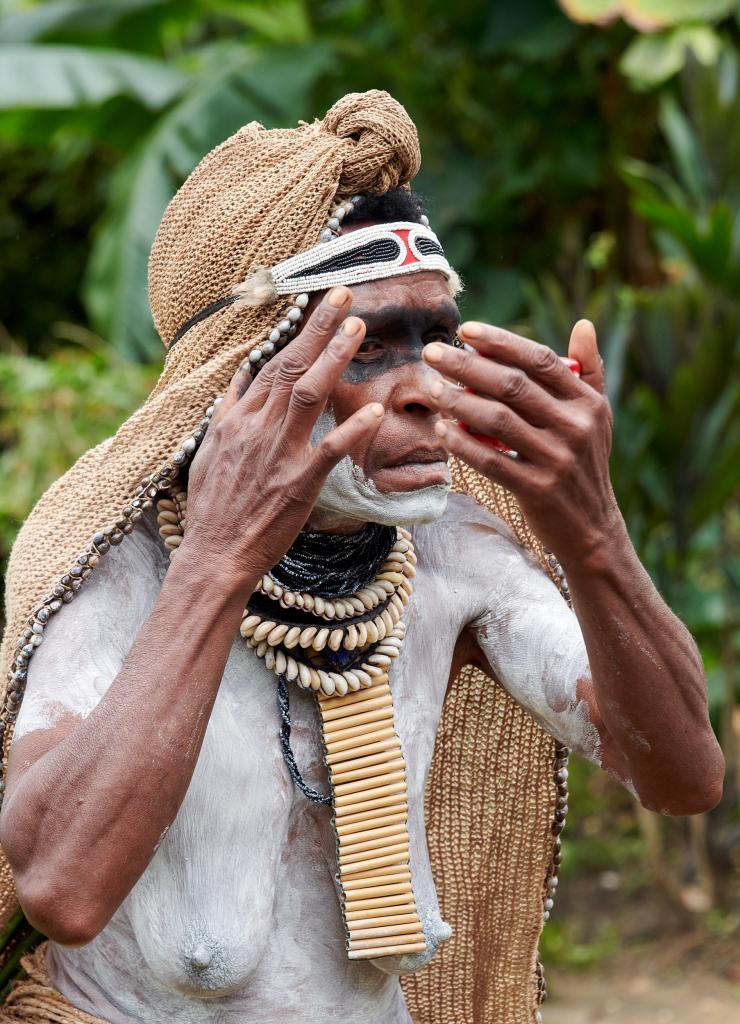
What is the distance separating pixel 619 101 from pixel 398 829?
6.99m

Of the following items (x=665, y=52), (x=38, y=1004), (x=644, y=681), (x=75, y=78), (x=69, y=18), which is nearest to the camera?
(x=644, y=681)

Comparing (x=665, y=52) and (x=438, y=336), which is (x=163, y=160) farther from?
(x=438, y=336)

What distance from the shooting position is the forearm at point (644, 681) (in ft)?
6.39

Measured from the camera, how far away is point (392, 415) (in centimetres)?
215

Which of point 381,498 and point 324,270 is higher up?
point 324,270

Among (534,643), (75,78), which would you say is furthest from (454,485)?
(75,78)

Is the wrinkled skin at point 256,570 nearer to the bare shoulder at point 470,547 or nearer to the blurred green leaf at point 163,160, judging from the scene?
the bare shoulder at point 470,547

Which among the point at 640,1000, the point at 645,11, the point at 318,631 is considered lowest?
the point at 640,1000

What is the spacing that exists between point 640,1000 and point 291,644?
4.36 m

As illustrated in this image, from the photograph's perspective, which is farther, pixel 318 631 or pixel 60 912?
pixel 318 631

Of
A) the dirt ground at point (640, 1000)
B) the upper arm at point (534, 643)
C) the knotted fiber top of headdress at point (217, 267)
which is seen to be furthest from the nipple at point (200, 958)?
the dirt ground at point (640, 1000)

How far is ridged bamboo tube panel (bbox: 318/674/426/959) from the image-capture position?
220cm

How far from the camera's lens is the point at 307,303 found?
2.17 m

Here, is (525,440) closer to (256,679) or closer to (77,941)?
(256,679)
